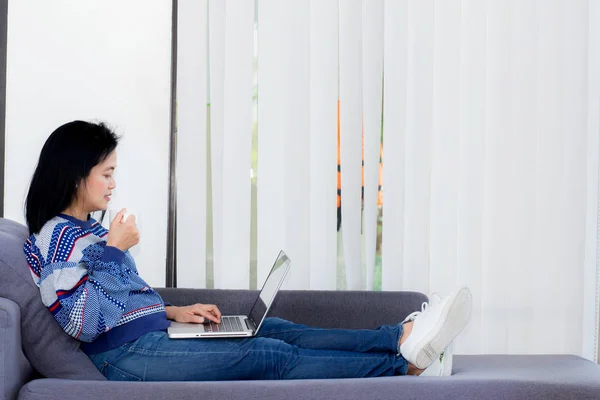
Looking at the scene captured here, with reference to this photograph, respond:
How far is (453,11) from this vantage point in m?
2.91

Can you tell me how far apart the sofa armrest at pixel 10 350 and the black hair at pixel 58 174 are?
29 cm

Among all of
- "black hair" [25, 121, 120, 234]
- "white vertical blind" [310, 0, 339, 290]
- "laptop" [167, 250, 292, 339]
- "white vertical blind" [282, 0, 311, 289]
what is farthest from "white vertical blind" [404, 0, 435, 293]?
Answer: "black hair" [25, 121, 120, 234]

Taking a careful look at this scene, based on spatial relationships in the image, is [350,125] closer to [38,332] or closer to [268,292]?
[268,292]

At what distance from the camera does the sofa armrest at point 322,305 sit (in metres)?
2.51

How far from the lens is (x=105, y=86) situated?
115 inches

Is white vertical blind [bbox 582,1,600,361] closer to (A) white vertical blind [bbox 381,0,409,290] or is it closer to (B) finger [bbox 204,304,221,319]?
(A) white vertical blind [bbox 381,0,409,290]

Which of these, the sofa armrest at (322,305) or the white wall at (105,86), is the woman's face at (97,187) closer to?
the sofa armrest at (322,305)

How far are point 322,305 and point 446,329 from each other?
74 centimetres

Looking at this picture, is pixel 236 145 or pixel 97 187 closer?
pixel 97 187

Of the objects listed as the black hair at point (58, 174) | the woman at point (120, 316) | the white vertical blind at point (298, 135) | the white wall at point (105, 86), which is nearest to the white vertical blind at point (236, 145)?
the white vertical blind at point (298, 135)

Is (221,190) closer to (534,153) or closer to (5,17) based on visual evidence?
(5,17)

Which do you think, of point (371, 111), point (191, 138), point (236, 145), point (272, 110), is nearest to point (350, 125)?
point (371, 111)

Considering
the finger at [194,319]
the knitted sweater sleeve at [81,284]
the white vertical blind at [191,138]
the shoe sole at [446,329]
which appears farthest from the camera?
the white vertical blind at [191,138]

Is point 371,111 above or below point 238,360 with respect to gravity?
above
